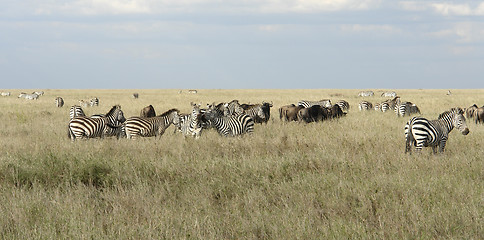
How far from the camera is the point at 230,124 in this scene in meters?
14.3

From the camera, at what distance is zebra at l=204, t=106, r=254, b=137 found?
14164 mm

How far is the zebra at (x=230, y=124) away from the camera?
46.5 feet

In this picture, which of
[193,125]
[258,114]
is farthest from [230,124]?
[258,114]

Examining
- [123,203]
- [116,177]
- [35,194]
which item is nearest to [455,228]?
[123,203]

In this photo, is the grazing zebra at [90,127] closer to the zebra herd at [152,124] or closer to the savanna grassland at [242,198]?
the zebra herd at [152,124]

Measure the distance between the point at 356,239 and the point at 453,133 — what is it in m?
11.1

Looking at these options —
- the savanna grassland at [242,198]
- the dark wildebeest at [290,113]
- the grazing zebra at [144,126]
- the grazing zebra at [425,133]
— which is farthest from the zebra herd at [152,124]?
the dark wildebeest at [290,113]

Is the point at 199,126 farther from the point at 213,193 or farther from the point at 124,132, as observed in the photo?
the point at 213,193

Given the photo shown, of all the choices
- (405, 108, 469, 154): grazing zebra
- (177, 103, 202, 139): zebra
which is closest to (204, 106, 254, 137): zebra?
(177, 103, 202, 139): zebra

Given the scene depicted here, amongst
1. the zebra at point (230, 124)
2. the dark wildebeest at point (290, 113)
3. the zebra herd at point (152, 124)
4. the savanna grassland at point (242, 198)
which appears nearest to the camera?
the savanna grassland at point (242, 198)

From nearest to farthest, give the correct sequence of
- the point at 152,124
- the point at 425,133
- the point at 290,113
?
the point at 425,133 < the point at 152,124 < the point at 290,113

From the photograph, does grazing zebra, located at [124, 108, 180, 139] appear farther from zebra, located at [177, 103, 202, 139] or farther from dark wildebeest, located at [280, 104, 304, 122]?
dark wildebeest, located at [280, 104, 304, 122]

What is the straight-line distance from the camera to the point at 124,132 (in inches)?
548

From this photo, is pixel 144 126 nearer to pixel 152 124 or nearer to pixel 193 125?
pixel 152 124
